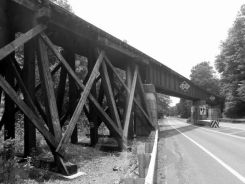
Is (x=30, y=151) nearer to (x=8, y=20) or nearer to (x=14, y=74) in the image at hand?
(x=14, y=74)

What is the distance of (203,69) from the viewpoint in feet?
320

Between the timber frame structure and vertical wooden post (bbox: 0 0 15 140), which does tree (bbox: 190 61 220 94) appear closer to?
the timber frame structure

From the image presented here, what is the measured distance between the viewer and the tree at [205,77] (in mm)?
91688

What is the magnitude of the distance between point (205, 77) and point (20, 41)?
9295 cm

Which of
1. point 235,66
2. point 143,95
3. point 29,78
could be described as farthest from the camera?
point 235,66

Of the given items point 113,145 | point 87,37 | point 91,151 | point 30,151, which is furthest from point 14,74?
point 113,145

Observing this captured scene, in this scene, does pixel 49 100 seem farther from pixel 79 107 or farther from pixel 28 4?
pixel 28 4

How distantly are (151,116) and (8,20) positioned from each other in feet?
45.0

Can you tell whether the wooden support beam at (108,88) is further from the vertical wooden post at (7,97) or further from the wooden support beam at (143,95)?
the wooden support beam at (143,95)

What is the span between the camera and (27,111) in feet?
25.5

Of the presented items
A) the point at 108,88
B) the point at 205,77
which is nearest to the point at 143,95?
the point at 108,88

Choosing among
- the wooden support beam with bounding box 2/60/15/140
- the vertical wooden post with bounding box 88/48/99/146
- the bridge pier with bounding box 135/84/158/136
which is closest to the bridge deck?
the vertical wooden post with bounding box 88/48/99/146

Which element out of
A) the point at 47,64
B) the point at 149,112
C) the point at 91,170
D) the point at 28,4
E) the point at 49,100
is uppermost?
the point at 28,4

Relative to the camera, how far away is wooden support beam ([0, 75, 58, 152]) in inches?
289
